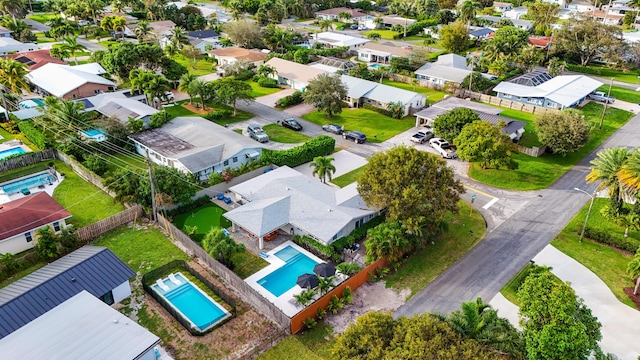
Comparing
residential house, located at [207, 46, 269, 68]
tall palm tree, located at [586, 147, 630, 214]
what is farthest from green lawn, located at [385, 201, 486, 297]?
residential house, located at [207, 46, 269, 68]

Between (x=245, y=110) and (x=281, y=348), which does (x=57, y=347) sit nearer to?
(x=281, y=348)

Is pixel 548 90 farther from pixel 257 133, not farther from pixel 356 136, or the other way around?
pixel 257 133

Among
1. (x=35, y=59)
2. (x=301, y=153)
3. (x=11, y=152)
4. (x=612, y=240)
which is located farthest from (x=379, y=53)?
(x=11, y=152)

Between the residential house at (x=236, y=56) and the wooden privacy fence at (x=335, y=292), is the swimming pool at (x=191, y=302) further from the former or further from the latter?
the residential house at (x=236, y=56)

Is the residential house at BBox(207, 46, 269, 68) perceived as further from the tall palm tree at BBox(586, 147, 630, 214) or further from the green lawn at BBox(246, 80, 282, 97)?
the tall palm tree at BBox(586, 147, 630, 214)

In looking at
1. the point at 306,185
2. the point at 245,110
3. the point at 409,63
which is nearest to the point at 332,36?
the point at 409,63

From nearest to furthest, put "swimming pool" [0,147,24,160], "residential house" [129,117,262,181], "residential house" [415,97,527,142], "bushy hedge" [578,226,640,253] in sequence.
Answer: "bushy hedge" [578,226,640,253] → "residential house" [129,117,262,181] → "swimming pool" [0,147,24,160] → "residential house" [415,97,527,142]
